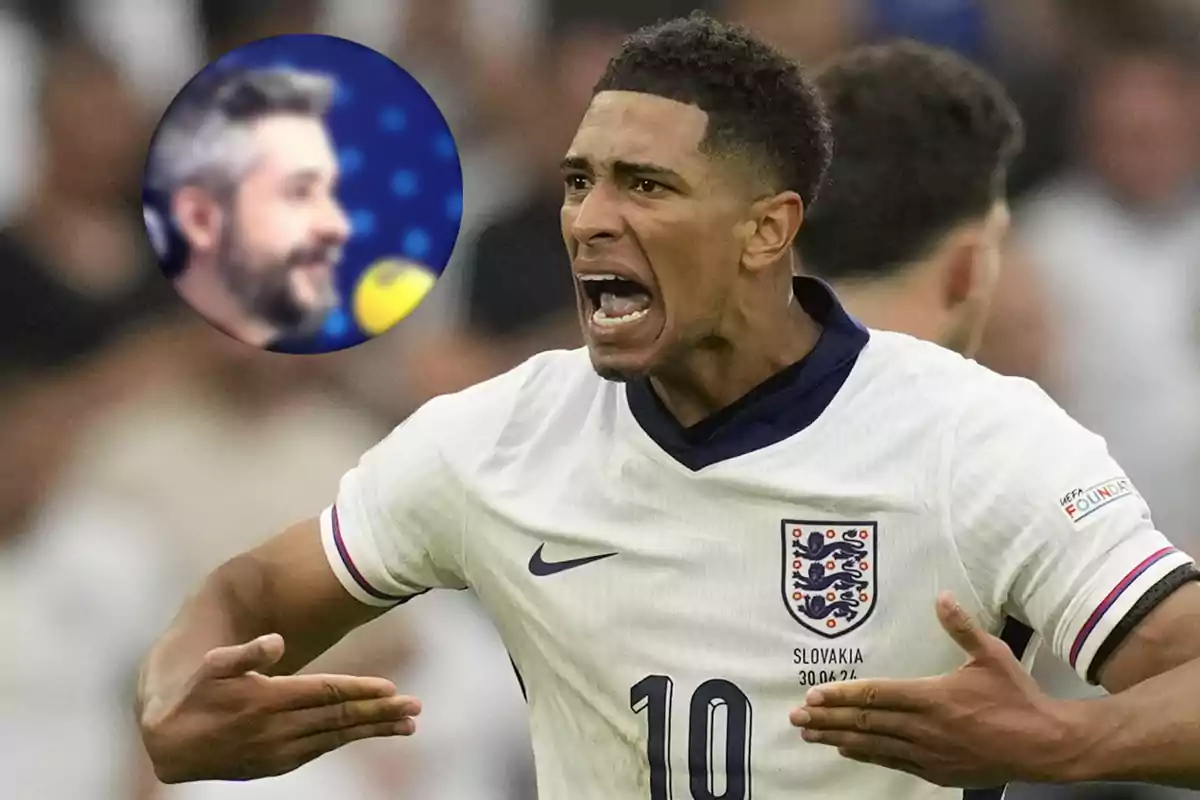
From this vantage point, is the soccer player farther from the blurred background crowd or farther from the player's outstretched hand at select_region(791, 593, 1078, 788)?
the blurred background crowd

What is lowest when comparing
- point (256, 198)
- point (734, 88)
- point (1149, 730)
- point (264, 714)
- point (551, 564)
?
point (1149, 730)

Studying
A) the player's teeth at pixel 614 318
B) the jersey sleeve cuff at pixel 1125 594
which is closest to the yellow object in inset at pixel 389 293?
the player's teeth at pixel 614 318

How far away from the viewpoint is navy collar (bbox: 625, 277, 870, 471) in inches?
48.4

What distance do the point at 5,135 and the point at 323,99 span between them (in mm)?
379

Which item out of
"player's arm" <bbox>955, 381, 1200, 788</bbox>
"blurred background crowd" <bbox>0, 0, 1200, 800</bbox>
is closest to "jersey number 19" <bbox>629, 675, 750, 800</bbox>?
"player's arm" <bbox>955, 381, 1200, 788</bbox>

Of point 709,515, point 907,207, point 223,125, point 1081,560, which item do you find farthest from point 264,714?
point 223,125

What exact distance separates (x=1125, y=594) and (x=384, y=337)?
107 centimetres

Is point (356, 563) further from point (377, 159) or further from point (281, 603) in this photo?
point (377, 159)

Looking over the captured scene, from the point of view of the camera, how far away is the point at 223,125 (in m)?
1.90

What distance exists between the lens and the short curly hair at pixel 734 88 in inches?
47.8

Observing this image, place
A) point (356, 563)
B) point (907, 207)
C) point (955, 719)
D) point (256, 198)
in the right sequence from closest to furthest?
point (955, 719) < point (356, 563) < point (907, 207) < point (256, 198)

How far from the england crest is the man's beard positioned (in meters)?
0.88

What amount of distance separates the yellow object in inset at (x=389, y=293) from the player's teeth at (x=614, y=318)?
0.74 metres

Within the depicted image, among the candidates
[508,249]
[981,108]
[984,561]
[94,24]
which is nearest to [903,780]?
[984,561]
